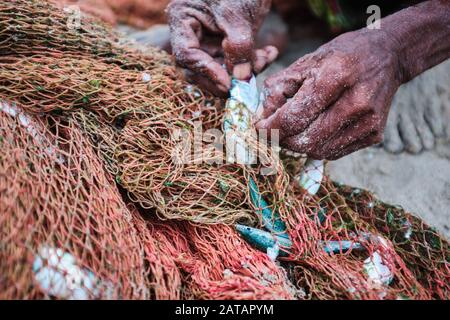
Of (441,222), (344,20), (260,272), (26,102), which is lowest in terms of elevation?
(260,272)

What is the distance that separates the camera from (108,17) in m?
2.48

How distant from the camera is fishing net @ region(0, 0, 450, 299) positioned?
3.82 ft

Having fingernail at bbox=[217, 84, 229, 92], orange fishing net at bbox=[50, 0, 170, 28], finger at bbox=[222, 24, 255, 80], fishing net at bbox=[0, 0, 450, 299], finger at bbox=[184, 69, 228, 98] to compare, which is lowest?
fishing net at bbox=[0, 0, 450, 299]

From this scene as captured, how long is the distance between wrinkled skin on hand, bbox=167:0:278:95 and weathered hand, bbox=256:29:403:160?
0.21 m

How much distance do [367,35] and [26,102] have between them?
3.75ft

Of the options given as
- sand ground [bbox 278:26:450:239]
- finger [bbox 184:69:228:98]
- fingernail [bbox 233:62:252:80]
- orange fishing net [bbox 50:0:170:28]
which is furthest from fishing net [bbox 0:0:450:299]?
orange fishing net [bbox 50:0:170:28]

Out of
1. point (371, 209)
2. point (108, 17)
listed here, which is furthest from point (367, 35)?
point (108, 17)

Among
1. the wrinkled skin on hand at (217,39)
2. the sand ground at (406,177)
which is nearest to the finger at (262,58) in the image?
the wrinkled skin on hand at (217,39)

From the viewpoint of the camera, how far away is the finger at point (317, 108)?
1.41m

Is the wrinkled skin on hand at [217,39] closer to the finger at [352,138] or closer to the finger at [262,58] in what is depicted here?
the finger at [262,58]

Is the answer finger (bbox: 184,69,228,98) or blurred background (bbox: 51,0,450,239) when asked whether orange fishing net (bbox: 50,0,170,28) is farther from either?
finger (bbox: 184,69,228,98)

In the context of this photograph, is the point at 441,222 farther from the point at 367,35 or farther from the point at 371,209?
the point at 367,35

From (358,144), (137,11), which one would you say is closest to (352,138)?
(358,144)

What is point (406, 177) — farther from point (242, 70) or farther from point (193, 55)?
point (193, 55)
